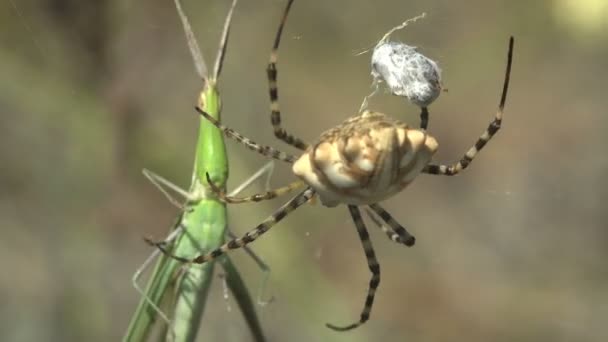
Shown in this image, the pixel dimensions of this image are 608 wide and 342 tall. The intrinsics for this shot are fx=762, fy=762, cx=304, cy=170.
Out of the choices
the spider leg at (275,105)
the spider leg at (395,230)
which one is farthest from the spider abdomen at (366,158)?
the spider leg at (395,230)

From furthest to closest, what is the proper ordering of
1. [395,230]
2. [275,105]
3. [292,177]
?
[292,177]
[395,230]
[275,105]

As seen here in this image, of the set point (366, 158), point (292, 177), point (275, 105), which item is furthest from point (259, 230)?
point (292, 177)

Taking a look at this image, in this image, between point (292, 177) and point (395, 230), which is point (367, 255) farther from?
point (292, 177)

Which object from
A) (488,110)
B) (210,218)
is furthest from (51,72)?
(488,110)

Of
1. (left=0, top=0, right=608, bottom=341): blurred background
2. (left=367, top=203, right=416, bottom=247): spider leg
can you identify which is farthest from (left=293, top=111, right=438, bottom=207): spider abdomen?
(left=0, top=0, right=608, bottom=341): blurred background

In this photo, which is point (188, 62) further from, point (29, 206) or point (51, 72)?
point (29, 206)

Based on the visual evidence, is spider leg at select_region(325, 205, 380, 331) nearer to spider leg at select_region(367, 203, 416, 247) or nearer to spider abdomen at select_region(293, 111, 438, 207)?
spider leg at select_region(367, 203, 416, 247)

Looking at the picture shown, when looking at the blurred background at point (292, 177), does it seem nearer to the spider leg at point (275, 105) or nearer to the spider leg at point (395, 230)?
the spider leg at point (395, 230)
